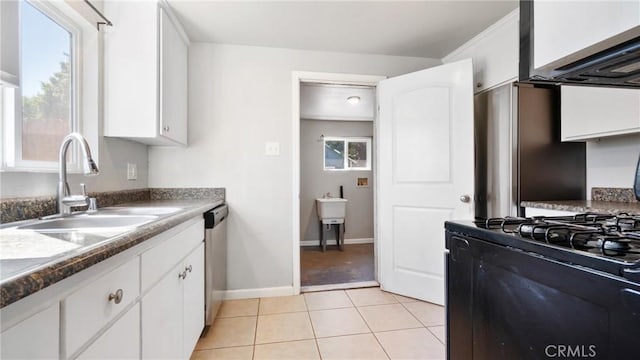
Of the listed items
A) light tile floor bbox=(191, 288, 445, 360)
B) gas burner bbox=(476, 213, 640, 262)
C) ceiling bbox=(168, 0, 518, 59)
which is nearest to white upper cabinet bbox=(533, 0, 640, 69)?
gas burner bbox=(476, 213, 640, 262)

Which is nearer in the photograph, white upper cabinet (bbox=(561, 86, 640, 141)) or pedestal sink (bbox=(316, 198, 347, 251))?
white upper cabinet (bbox=(561, 86, 640, 141))

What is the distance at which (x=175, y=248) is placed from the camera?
52.2 inches

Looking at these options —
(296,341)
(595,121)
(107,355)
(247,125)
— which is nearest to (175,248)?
(107,355)

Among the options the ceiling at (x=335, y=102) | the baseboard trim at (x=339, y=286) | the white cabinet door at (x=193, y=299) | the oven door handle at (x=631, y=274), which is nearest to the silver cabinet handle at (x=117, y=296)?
the white cabinet door at (x=193, y=299)

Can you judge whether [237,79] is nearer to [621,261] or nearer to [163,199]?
[163,199]

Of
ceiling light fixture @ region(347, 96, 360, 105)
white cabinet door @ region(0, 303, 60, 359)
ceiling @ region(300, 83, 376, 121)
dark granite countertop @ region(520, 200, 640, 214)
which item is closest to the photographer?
white cabinet door @ region(0, 303, 60, 359)

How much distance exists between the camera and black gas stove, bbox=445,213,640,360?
52 centimetres

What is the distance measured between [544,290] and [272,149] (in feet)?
7.20

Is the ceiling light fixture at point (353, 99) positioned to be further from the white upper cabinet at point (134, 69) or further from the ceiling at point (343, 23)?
the white upper cabinet at point (134, 69)

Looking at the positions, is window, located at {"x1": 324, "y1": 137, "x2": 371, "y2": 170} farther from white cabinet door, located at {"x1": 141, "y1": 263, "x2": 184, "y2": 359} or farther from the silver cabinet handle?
the silver cabinet handle

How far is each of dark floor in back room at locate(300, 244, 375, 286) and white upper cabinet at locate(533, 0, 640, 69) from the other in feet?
8.31

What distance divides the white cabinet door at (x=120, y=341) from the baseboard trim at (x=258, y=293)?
1605 mm

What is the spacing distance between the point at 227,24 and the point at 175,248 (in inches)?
67.7

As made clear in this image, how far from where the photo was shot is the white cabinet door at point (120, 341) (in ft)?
2.38
